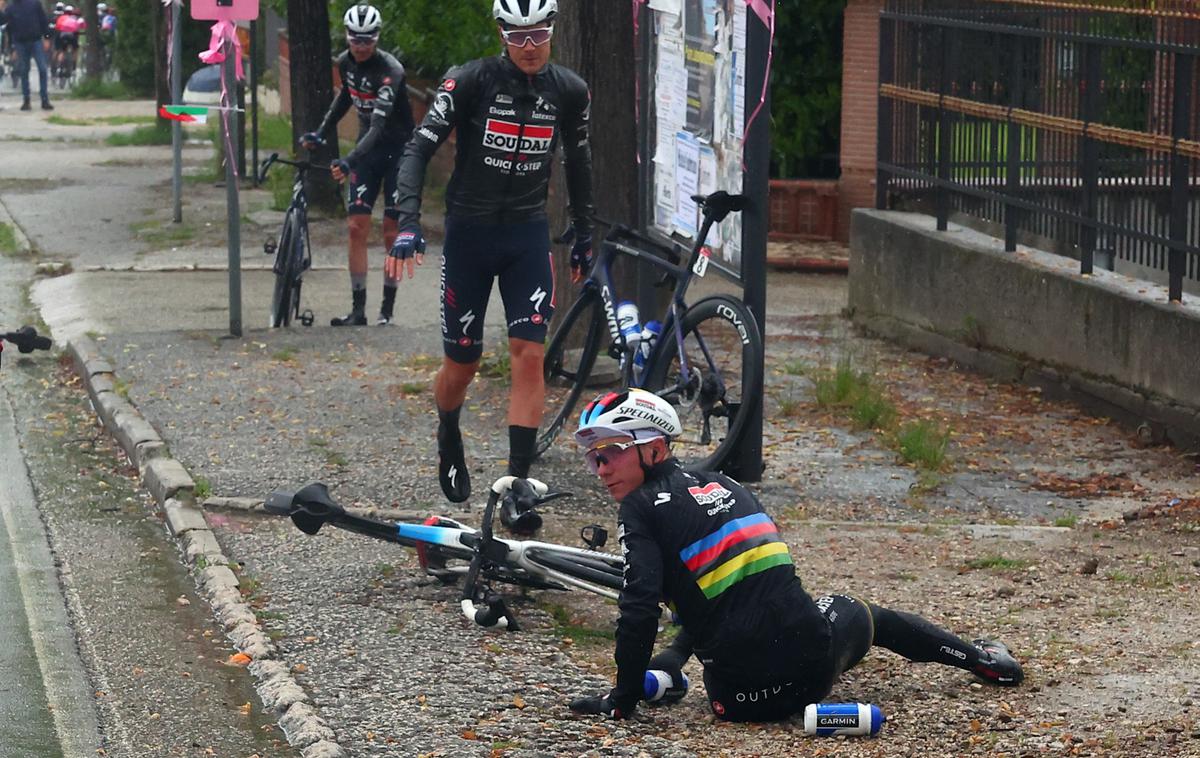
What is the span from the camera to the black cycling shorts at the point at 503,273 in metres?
8.25

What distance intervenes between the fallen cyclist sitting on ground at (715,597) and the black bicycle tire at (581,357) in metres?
3.39

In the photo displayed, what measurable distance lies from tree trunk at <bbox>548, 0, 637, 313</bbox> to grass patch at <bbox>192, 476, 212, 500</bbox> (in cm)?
289

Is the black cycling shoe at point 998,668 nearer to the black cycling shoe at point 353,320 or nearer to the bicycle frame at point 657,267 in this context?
the bicycle frame at point 657,267

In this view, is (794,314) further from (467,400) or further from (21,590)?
(21,590)

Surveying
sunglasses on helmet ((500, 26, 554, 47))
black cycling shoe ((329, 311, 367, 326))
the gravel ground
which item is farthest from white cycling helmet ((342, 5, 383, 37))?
sunglasses on helmet ((500, 26, 554, 47))

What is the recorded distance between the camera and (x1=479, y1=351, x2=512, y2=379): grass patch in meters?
11.3

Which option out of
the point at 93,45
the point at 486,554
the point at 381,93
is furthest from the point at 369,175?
the point at 93,45

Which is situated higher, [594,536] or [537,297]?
[537,297]

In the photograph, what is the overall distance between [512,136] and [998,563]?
101 inches

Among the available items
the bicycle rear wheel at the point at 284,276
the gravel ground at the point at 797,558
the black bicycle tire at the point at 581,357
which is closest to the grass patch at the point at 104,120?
the bicycle rear wheel at the point at 284,276

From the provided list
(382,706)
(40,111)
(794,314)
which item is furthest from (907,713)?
(40,111)

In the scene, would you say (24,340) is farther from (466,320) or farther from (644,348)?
(644,348)

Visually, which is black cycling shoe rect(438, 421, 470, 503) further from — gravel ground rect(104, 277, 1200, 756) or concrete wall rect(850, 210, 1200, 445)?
concrete wall rect(850, 210, 1200, 445)

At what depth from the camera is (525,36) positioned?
26.0 ft
